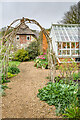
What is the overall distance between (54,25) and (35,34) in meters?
3.56

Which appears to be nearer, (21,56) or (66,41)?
(66,41)

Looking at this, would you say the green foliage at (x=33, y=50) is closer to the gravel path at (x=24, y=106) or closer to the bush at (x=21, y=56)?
the bush at (x=21, y=56)

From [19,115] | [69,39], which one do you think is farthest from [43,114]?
[69,39]

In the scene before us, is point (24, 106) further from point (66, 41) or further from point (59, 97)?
point (66, 41)

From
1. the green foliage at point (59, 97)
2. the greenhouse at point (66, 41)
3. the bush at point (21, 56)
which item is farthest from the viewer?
the bush at point (21, 56)

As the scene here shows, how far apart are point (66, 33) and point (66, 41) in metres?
1.11

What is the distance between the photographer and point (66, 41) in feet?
27.7

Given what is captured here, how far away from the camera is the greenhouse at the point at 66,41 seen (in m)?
8.60

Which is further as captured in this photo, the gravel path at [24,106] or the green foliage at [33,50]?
the green foliage at [33,50]

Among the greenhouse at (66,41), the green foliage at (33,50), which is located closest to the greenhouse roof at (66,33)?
the greenhouse at (66,41)

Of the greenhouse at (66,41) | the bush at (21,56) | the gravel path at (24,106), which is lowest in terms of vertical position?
the gravel path at (24,106)

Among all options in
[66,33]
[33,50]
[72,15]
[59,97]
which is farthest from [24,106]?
[72,15]

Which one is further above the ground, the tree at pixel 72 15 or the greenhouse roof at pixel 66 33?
the tree at pixel 72 15

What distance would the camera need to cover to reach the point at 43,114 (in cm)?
248
